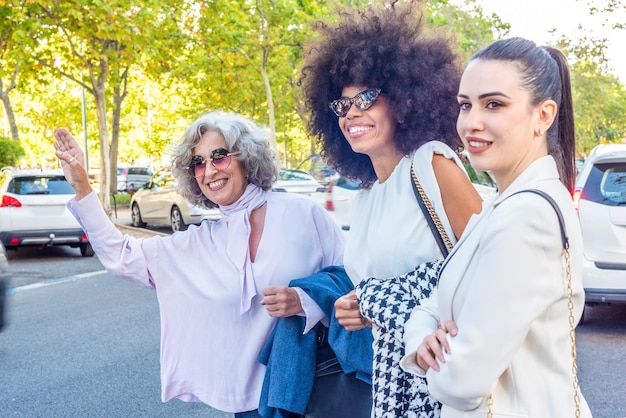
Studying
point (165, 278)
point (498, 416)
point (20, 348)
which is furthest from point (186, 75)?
point (498, 416)

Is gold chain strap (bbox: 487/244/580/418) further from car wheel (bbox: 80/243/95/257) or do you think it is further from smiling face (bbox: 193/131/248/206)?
car wheel (bbox: 80/243/95/257)

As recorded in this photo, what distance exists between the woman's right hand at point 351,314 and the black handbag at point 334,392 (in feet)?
1.01

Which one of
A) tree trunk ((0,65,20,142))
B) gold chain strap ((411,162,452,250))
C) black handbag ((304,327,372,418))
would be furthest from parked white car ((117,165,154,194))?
gold chain strap ((411,162,452,250))

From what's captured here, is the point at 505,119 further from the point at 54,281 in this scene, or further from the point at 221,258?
the point at 54,281

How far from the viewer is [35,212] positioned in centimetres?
1440

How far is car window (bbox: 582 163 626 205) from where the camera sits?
7.08 m

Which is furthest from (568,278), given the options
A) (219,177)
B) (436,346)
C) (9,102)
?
(9,102)

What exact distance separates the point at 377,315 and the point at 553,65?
2.64 feet

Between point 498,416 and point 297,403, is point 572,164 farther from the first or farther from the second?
point 297,403

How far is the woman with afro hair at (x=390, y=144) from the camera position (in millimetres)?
2078

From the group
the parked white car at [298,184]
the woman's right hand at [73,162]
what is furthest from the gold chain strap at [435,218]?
the parked white car at [298,184]

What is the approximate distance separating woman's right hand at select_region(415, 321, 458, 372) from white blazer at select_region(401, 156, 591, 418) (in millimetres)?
18

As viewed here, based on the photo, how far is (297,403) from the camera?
252cm

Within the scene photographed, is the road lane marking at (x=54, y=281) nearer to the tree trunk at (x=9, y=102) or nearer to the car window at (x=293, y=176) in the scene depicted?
the car window at (x=293, y=176)
